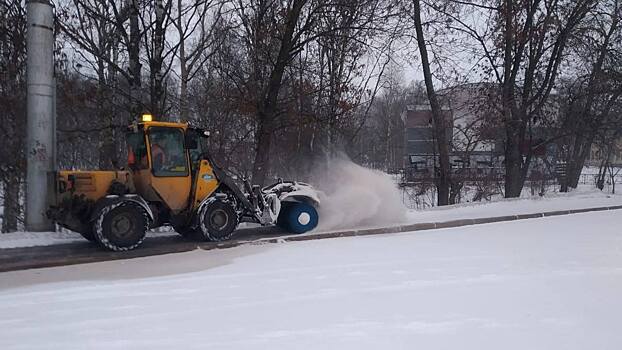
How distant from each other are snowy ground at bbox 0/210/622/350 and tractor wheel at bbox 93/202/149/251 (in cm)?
69

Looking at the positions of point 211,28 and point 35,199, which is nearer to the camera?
point 35,199

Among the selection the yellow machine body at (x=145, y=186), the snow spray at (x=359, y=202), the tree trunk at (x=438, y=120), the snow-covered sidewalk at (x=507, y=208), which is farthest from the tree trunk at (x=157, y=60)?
the tree trunk at (x=438, y=120)

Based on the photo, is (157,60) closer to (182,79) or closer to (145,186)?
(182,79)

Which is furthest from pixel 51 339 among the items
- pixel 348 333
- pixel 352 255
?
pixel 352 255

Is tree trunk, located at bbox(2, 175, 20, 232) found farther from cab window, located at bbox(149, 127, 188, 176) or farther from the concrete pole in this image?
cab window, located at bbox(149, 127, 188, 176)

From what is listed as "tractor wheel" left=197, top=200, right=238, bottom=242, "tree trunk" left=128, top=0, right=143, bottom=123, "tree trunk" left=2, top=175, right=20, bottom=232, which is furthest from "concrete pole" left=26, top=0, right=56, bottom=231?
"tree trunk" left=2, top=175, right=20, bottom=232

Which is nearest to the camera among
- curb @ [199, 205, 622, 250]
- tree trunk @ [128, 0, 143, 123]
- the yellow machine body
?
the yellow machine body

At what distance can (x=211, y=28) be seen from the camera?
19078 mm

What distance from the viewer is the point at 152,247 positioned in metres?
11.0

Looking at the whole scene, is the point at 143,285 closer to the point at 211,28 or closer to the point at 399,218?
the point at 399,218

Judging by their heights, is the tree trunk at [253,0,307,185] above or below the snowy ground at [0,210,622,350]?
above

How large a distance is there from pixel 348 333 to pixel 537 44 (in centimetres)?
2103

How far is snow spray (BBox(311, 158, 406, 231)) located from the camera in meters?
13.9

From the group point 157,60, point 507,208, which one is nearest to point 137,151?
point 157,60
